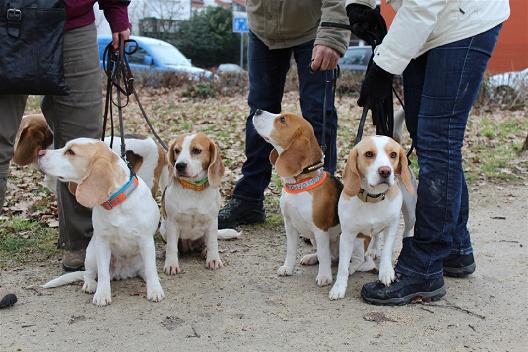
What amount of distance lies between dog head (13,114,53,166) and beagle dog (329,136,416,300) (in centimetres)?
228

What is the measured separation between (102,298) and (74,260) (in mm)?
612

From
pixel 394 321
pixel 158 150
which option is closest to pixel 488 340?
pixel 394 321

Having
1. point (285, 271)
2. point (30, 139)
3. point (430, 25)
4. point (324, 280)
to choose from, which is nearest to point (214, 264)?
point (285, 271)

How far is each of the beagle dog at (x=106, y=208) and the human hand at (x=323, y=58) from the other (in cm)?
140

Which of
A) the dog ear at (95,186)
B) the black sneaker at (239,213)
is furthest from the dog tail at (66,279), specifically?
the black sneaker at (239,213)

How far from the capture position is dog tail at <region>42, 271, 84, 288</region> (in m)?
3.58

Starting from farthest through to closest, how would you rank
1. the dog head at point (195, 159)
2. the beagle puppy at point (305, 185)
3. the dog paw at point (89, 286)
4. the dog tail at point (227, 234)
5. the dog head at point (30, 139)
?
1. the dog tail at point (227, 234)
2. the dog head at point (30, 139)
3. the dog head at point (195, 159)
4. the beagle puppy at point (305, 185)
5. the dog paw at point (89, 286)

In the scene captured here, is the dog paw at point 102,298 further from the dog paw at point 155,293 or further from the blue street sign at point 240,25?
the blue street sign at point 240,25

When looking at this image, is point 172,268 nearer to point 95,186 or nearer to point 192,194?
point 192,194

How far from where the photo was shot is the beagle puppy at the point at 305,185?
3.61 meters

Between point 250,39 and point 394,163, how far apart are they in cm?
191

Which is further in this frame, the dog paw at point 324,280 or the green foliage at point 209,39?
the green foliage at point 209,39

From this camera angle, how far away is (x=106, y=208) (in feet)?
10.8

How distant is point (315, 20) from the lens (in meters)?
4.24
